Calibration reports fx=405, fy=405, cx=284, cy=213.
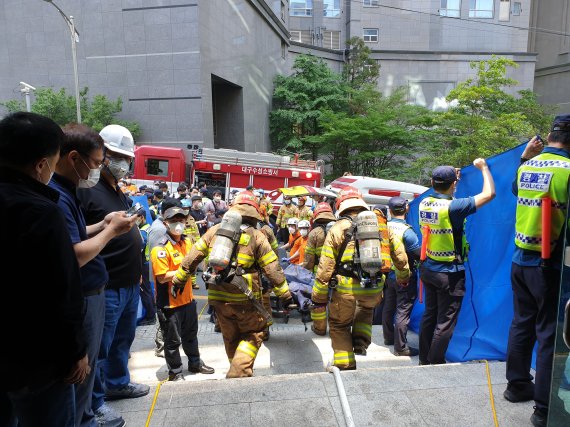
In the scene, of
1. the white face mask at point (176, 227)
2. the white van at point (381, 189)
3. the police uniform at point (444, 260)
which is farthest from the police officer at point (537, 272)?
the white van at point (381, 189)

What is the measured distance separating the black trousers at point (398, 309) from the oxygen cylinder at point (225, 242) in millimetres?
2569

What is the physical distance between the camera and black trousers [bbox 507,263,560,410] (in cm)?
258

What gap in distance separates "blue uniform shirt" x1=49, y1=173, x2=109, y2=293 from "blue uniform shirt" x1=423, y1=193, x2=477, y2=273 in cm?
297

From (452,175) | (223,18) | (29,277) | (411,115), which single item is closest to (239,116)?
(223,18)

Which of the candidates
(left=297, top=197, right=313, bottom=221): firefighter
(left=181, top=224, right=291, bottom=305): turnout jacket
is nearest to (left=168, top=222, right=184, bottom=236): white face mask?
(left=181, top=224, right=291, bottom=305): turnout jacket

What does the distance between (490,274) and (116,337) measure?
360 cm

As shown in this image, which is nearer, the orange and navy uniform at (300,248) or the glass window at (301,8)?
the orange and navy uniform at (300,248)

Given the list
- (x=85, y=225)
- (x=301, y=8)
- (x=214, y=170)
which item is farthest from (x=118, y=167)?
→ (x=301, y=8)

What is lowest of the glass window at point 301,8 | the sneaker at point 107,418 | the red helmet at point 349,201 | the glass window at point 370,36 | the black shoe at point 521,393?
the sneaker at point 107,418

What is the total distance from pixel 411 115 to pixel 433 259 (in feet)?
65.8

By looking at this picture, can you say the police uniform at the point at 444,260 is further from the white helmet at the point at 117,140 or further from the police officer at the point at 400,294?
the white helmet at the point at 117,140

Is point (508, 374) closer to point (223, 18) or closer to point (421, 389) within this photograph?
point (421, 389)

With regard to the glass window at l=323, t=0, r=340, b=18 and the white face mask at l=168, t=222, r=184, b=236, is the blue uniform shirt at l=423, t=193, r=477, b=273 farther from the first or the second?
the glass window at l=323, t=0, r=340, b=18

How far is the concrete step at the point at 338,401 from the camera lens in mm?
2719
